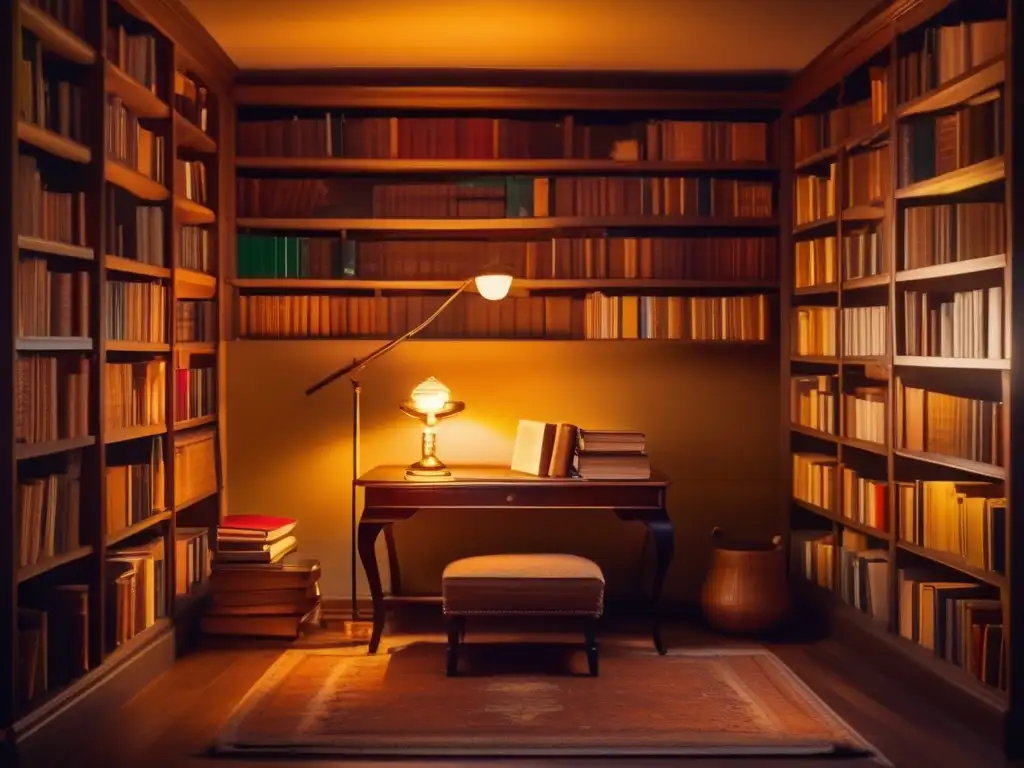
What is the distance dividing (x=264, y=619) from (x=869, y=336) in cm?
280

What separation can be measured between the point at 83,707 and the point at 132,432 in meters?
0.99

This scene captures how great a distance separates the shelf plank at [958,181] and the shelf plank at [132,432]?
2924mm

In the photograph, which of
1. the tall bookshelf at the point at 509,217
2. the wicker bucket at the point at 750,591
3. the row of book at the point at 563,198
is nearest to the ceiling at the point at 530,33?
the tall bookshelf at the point at 509,217

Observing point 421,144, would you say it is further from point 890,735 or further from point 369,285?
point 890,735

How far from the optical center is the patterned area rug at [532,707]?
3559 mm

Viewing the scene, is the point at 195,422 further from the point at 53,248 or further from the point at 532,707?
the point at 532,707

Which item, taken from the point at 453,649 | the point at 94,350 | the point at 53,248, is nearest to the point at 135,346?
the point at 94,350

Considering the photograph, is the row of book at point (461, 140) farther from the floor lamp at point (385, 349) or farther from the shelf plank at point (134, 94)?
the shelf plank at point (134, 94)

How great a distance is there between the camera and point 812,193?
523 centimetres

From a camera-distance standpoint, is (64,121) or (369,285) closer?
(64,121)

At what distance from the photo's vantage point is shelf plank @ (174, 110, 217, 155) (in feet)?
15.6

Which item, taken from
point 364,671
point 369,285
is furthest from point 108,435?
point 369,285

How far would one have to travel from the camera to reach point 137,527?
4.22m

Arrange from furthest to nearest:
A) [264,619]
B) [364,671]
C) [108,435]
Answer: [264,619]
[364,671]
[108,435]
